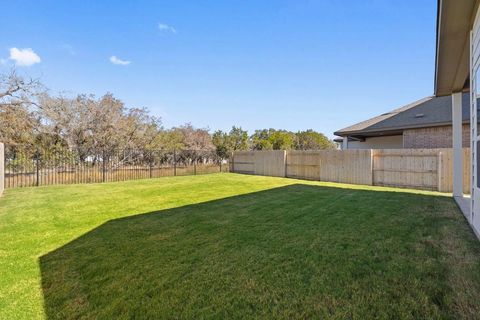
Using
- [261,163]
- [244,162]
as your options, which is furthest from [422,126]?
[244,162]

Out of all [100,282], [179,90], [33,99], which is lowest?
[100,282]

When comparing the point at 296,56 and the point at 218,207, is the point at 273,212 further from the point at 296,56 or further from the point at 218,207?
the point at 296,56

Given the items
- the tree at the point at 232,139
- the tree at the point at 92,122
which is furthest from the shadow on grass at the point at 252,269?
the tree at the point at 232,139

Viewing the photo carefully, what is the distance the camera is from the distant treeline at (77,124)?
38.8ft

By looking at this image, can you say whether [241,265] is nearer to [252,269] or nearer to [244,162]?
[252,269]

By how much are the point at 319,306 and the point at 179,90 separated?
16096 millimetres

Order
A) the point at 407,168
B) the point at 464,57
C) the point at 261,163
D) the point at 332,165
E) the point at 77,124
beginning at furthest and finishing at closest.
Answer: the point at 77,124 → the point at 261,163 → the point at 332,165 → the point at 407,168 → the point at 464,57

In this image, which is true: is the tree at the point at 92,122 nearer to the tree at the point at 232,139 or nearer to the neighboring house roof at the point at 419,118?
the tree at the point at 232,139

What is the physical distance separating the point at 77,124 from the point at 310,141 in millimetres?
24045

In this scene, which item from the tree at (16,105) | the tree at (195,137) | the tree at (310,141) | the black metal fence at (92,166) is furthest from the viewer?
the tree at (310,141)

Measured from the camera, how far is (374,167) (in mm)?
10094

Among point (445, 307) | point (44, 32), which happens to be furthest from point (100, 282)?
point (44, 32)

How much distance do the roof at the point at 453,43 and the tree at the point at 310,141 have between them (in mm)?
24129

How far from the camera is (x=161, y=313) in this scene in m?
1.87
